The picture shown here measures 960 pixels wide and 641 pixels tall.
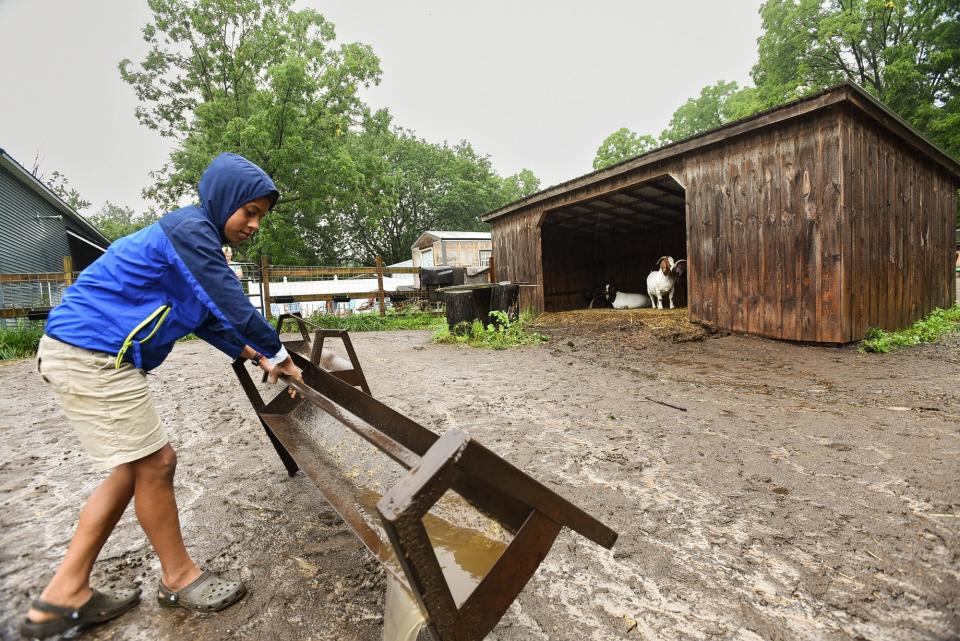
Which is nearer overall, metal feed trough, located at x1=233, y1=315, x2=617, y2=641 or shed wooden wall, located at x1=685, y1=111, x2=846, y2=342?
metal feed trough, located at x1=233, y1=315, x2=617, y2=641

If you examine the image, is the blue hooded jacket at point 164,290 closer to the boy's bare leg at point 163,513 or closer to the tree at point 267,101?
the boy's bare leg at point 163,513

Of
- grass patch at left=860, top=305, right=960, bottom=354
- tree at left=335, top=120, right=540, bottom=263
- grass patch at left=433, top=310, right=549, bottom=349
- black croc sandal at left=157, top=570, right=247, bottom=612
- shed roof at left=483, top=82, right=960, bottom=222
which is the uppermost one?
tree at left=335, top=120, right=540, bottom=263

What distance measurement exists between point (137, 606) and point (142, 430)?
768mm

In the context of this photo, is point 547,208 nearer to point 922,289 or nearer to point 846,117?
point 846,117

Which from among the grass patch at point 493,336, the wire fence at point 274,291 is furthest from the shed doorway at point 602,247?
the grass patch at point 493,336

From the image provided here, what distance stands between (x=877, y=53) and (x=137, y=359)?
3350 centimetres

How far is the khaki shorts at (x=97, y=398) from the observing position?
1.67 metres

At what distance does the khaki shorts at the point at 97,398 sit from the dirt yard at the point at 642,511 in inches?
27.3

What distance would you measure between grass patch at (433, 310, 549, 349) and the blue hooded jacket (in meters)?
6.82

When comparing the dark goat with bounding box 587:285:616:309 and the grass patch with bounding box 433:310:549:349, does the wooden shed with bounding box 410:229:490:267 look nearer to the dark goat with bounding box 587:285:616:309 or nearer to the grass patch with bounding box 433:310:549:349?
the dark goat with bounding box 587:285:616:309

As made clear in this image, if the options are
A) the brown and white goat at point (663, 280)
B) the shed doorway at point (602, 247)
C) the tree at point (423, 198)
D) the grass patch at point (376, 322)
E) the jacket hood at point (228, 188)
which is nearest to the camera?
the jacket hood at point (228, 188)

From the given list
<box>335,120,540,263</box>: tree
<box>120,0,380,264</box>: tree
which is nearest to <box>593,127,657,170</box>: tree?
<box>335,120,540,263</box>: tree

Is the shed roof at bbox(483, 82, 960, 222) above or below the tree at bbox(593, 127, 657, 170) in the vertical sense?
below

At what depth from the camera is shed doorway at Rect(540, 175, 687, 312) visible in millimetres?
13984
